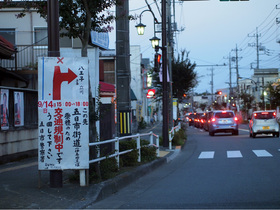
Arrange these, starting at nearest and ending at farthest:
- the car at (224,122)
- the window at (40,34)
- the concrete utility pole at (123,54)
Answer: the concrete utility pole at (123,54)
the window at (40,34)
the car at (224,122)

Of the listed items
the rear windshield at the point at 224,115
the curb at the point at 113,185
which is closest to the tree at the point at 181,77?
the rear windshield at the point at 224,115

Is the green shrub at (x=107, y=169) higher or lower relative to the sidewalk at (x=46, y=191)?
higher

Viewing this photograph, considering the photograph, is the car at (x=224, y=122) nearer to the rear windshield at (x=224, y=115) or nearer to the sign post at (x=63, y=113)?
the rear windshield at (x=224, y=115)

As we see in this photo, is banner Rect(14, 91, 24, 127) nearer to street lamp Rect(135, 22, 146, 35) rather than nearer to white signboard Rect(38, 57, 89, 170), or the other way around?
white signboard Rect(38, 57, 89, 170)

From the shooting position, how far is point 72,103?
28.0 ft

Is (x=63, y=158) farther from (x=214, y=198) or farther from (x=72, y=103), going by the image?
(x=214, y=198)

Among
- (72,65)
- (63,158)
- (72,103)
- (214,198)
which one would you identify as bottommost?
(214,198)

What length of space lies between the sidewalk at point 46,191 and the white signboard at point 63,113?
52cm

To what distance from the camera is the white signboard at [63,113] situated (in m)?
8.51

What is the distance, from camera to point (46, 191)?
8.41 meters

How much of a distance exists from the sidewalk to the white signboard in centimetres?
52

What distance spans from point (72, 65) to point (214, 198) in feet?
12.5

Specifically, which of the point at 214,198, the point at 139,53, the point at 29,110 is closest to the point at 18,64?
the point at 29,110

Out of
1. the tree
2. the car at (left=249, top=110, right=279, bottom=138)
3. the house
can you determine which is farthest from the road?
the tree
